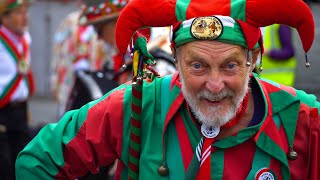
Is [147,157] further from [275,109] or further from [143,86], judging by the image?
[275,109]

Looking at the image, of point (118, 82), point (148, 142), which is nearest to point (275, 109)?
point (148, 142)

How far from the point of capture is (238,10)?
133 inches

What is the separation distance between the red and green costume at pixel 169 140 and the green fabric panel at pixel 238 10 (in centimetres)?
42

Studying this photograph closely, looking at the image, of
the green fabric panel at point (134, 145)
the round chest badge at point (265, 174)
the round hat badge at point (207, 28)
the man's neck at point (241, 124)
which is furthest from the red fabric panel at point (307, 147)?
the green fabric panel at point (134, 145)

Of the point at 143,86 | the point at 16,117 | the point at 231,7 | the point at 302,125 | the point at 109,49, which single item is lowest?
the point at 16,117

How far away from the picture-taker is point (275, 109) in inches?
141

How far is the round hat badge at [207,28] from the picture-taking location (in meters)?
3.37

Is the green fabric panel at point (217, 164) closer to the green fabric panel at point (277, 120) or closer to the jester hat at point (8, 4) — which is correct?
the green fabric panel at point (277, 120)

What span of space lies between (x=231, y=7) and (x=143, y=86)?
0.59 m

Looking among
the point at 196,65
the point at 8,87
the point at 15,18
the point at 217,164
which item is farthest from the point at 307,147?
the point at 15,18

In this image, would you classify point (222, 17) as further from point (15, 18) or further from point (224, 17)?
point (15, 18)

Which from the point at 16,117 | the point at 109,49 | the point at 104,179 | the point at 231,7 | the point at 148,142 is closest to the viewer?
the point at 231,7

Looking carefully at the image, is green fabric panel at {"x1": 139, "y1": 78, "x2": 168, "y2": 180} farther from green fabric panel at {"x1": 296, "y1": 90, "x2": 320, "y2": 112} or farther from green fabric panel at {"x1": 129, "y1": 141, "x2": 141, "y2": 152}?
green fabric panel at {"x1": 296, "y1": 90, "x2": 320, "y2": 112}

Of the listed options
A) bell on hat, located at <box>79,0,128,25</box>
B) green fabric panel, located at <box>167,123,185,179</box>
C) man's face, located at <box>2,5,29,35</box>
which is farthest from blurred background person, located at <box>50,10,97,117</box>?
green fabric panel, located at <box>167,123,185,179</box>
